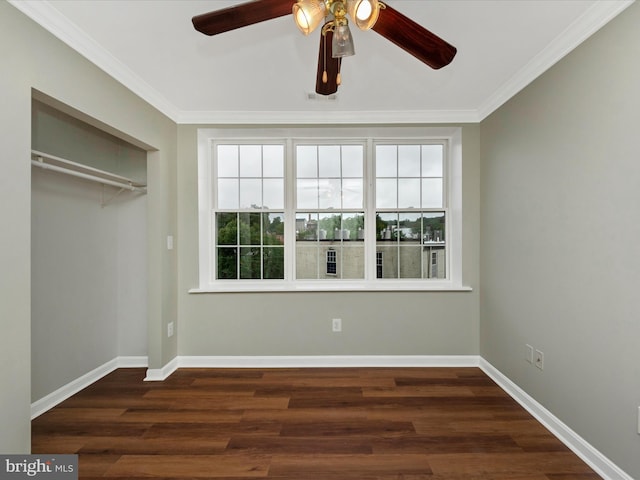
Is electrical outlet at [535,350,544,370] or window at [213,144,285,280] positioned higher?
window at [213,144,285,280]

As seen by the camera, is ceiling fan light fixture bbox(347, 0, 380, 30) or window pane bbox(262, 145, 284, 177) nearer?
ceiling fan light fixture bbox(347, 0, 380, 30)

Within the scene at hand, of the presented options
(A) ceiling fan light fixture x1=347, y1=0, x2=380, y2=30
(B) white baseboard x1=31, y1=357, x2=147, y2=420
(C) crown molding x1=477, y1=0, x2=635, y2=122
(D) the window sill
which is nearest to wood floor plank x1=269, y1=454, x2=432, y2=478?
(D) the window sill

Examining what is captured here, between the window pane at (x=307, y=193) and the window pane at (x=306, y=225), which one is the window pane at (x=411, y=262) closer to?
the window pane at (x=306, y=225)

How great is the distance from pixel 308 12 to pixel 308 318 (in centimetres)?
253

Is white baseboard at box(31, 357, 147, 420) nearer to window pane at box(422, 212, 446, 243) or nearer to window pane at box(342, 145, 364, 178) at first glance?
window pane at box(342, 145, 364, 178)

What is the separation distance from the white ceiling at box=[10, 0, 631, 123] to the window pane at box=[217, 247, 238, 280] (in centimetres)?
133

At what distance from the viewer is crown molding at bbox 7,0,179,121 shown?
5.31 feet

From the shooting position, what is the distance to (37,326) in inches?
89.7

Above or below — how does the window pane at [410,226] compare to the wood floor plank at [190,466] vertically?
→ above

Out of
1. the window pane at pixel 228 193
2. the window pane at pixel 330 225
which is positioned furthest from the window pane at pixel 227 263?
the window pane at pixel 330 225

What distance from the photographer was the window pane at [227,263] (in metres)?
3.31

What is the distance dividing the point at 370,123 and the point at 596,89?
66.4 inches

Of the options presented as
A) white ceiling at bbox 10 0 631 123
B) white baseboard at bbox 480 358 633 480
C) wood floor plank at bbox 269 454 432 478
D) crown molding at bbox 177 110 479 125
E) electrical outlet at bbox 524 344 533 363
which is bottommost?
wood floor plank at bbox 269 454 432 478

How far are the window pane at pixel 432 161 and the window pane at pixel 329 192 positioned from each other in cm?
94
